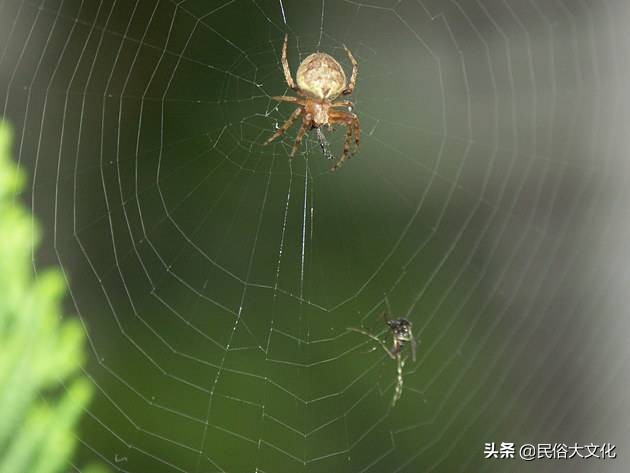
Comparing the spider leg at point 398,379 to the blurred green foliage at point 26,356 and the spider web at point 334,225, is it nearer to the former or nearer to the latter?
the spider web at point 334,225

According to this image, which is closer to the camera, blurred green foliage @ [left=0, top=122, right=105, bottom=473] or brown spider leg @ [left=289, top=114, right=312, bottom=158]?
blurred green foliage @ [left=0, top=122, right=105, bottom=473]

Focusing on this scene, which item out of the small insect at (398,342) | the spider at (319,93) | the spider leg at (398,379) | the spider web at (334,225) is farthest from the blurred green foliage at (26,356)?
the spider leg at (398,379)

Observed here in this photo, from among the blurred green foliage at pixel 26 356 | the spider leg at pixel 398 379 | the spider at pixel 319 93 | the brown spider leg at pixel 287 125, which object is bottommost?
the blurred green foliage at pixel 26 356

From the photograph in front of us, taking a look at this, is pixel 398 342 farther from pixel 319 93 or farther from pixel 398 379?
pixel 319 93

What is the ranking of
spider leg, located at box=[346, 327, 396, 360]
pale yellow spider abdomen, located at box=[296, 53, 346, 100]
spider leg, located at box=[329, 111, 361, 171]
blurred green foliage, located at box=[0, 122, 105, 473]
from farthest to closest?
spider leg, located at box=[346, 327, 396, 360] < spider leg, located at box=[329, 111, 361, 171] < pale yellow spider abdomen, located at box=[296, 53, 346, 100] < blurred green foliage, located at box=[0, 122, 105, 473]

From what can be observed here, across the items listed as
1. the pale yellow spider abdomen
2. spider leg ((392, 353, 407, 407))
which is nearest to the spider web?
spider leg ((392, 353, 407, 407))

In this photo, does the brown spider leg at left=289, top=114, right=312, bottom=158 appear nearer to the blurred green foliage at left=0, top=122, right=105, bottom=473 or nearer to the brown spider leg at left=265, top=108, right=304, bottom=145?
the brown spider leg at left=265, top=108, right=304, bottom=145

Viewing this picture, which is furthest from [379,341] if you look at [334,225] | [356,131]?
[356,131]
